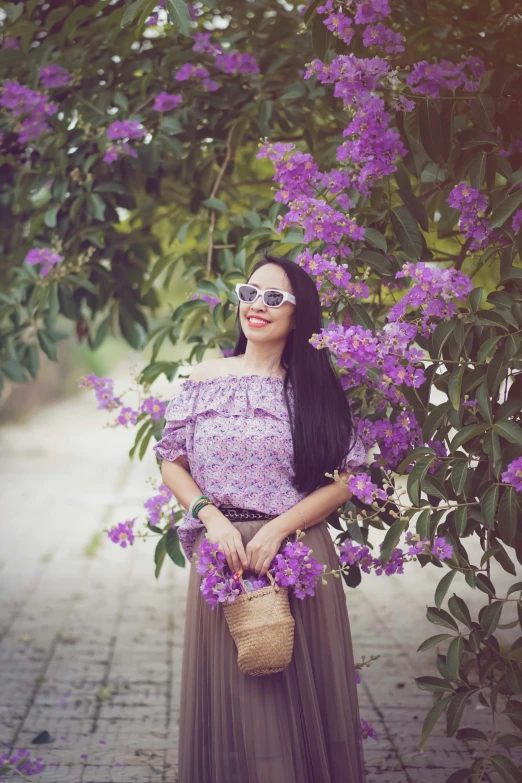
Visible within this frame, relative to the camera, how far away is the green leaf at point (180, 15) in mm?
2256

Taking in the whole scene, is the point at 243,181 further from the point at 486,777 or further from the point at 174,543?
the point at 486,777

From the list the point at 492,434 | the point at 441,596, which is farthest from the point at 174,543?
the point at 492,434

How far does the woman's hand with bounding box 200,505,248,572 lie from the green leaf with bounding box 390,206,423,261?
3.15 feet

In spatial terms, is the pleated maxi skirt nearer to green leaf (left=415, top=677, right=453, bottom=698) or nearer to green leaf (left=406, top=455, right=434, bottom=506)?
green leaf (left=415, top=677, right=453, bottom=698)

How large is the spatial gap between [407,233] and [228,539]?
3.43 feet

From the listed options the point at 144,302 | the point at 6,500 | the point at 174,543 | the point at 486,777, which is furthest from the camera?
the point at 6,500

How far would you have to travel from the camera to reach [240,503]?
2393mm

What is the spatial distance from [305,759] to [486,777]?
4.33 ft

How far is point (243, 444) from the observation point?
2.38 meters

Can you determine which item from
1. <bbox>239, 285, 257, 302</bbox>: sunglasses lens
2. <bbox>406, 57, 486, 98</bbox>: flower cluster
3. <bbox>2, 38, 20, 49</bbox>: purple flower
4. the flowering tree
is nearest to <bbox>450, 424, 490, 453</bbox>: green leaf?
the flowering tree

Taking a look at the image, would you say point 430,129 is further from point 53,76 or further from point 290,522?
point 53,76

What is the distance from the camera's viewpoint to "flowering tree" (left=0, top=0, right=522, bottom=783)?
91.4 inches

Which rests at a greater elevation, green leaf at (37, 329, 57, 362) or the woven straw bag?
green leaf at (37, 329, 57, 362)

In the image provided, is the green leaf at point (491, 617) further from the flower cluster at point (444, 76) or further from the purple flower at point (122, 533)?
the flower cluster at point (444, 76)
